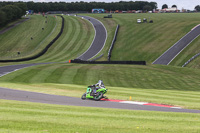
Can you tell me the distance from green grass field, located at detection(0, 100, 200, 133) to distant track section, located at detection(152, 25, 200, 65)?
51.5 m

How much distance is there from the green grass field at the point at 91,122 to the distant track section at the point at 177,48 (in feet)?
169

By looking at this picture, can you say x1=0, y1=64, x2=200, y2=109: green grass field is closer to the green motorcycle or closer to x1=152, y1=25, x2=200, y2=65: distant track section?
the green motorcycle

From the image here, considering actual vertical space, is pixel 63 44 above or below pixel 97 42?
below

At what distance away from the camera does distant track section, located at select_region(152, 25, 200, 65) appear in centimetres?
6794

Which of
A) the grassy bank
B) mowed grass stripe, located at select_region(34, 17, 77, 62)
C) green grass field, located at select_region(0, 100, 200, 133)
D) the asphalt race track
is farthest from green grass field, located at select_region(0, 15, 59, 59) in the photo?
green grass field, located at select_region(0, 100, 200, 133)

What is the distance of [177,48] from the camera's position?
73938 millimetres

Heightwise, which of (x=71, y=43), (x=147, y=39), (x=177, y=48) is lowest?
(x=71, y=43)

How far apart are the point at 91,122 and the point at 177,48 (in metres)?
63.5

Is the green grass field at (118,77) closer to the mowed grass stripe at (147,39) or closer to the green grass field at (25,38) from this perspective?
the mowed grass stripe at (147,39)

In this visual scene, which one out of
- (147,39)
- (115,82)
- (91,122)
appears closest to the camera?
(91,122)

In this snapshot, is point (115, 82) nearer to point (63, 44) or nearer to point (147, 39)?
point (147, 39)

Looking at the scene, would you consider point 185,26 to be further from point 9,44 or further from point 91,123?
point 91,123

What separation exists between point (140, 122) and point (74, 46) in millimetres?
76275

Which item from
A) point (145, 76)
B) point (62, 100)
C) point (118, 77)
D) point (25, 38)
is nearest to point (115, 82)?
point (118, 77)
